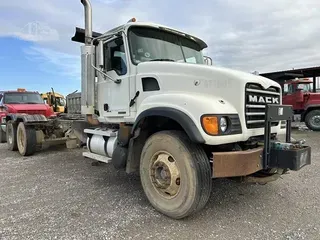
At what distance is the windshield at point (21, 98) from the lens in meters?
9.99

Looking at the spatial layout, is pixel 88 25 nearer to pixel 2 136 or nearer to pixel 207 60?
pixel 207 60

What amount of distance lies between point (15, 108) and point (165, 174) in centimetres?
769

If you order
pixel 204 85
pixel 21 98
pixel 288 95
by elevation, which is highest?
pixel 288 95

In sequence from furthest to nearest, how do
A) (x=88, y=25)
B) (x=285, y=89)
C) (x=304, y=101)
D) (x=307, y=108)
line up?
(x=285, y=89) → (x=304, y=101) → (x=307, y=108) → (x=88, y=25)

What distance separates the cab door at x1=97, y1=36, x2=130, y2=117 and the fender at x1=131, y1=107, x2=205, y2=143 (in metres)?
1.00

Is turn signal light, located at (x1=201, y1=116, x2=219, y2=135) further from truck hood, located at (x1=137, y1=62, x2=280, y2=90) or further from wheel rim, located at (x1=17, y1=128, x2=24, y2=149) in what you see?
wheel rim, located at (x1=17, y1=128, x2=24, y2=149)

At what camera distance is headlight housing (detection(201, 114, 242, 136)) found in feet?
9.74

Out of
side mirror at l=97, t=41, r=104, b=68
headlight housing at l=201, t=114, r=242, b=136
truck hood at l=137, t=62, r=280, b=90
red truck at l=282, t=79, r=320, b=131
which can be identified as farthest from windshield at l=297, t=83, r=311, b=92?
headlight housing at l=201, t=114, r=242, b=136

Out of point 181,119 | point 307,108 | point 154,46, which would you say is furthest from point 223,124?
point 307,108

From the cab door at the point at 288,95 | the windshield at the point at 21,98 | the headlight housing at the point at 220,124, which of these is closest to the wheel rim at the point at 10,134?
the windshield at the point at 21,98

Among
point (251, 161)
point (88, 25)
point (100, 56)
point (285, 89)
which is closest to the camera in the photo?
point (251, 161)

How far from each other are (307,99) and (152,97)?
1284cm

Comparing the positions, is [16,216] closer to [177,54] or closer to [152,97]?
[152,97]

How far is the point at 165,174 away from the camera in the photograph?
11.3ft
